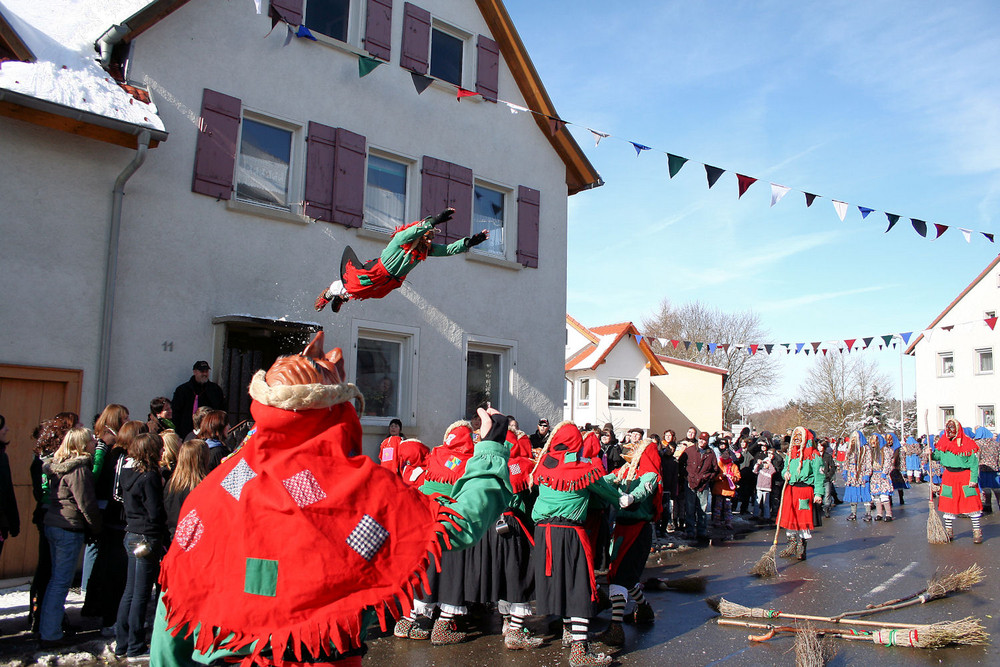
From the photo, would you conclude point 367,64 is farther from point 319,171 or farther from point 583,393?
point 583,393

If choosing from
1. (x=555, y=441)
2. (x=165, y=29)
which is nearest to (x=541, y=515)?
(x=555, y=441)

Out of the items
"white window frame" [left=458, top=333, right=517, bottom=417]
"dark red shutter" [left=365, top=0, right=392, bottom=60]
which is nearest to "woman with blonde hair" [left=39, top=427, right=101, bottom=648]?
"white window frame" [left=458, top=333, right=517, bottom=417]

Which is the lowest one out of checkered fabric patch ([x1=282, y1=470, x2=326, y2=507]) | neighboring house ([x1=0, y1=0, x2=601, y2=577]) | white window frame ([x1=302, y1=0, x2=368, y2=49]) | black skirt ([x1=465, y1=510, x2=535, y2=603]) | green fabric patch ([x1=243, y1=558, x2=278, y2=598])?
black skirt ([x1=465, y1=510, x2=535, y2=603])

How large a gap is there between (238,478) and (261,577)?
30 centimetres

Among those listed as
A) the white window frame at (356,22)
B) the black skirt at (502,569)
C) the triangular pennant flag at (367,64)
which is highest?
the white window frame at (356,22)

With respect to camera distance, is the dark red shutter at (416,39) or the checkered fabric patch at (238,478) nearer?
the checkered fabric patch at (238,478)

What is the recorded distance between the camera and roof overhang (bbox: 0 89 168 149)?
A: 785 cm

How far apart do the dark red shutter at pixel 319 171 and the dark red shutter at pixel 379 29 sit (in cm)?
168

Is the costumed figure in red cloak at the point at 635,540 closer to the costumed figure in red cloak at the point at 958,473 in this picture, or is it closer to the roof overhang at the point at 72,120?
the roof overhang at the point at 72,120

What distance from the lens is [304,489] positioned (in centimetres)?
217

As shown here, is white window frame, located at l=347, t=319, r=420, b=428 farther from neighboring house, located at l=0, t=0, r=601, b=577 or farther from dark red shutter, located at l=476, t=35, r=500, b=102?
dark red shutter, located at l=476, t=35, r=500, b=102

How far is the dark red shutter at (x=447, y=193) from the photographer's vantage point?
12.4 meters

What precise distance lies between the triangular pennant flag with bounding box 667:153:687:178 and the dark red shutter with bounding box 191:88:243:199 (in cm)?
643

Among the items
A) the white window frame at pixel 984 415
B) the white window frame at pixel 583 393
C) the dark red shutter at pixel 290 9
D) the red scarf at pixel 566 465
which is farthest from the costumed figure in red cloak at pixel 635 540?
the white window frame at pixel 984 415
